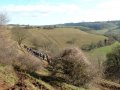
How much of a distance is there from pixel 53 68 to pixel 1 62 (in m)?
5.67

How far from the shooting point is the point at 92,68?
32.2 meters

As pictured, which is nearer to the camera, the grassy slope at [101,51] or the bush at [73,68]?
the bush at [73,68]

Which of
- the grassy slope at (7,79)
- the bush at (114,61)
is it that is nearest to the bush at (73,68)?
the grassy slope at (7,79)

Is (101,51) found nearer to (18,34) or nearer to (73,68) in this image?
(18,34)

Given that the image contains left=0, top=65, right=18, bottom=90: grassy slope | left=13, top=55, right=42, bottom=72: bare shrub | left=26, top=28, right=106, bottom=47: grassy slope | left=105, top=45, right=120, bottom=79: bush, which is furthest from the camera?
left=26, top=28, right=106, bottom=47: grassy slope

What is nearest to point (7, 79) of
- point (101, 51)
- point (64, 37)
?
point (101, 51)

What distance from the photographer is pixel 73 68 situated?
3139cm

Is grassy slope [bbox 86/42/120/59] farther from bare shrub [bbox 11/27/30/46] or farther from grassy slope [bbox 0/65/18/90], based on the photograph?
grassy slope [bbox 0/65/18/90]

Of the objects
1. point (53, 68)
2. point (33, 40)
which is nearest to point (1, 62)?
point (53, 68)

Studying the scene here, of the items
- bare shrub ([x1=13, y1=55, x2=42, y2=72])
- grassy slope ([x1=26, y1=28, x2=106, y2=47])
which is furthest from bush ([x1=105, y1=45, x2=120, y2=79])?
bare shrub ([x1=13, y1=55, x2=42, y2=72])

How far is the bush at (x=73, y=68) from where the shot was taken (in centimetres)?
3136

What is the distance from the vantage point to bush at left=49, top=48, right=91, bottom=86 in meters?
31.4

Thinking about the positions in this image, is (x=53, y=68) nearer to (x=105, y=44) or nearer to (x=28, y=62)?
(x=28, y=62)

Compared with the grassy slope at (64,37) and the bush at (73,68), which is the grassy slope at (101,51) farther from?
the bush at (73,68)
